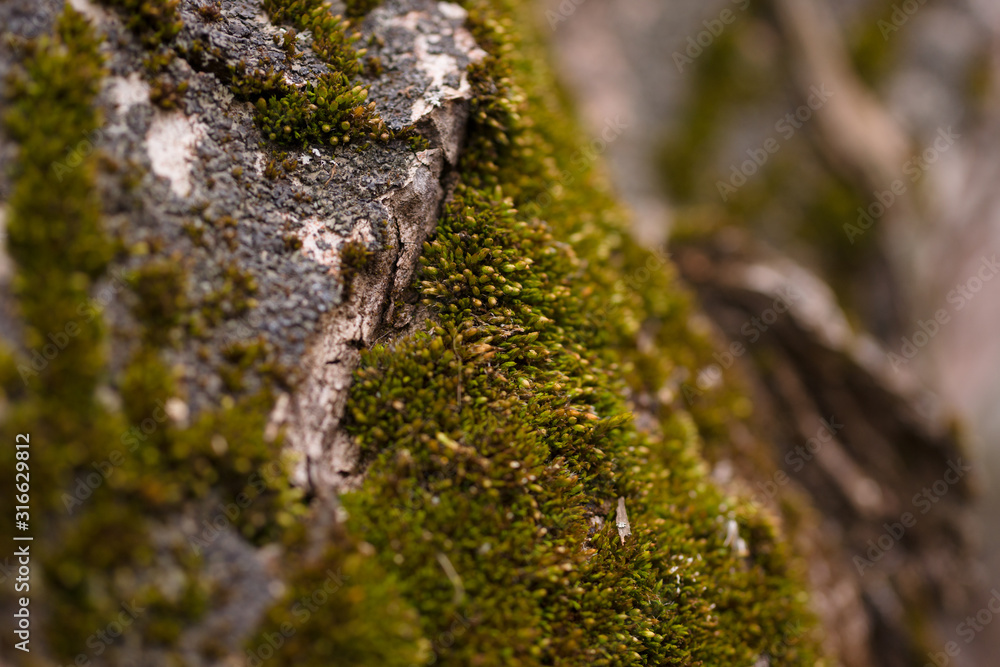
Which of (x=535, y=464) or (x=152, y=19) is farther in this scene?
(x=535, y=464)

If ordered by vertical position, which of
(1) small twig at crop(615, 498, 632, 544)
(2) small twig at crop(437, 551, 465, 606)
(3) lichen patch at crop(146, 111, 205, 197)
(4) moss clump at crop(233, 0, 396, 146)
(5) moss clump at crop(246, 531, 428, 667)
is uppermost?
(4) moss clump at crop(233, 0, 396, 146)

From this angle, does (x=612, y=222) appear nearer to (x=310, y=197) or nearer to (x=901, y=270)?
(x=310, y=197)

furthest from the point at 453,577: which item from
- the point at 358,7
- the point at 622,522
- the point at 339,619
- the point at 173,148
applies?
the point at 358,7

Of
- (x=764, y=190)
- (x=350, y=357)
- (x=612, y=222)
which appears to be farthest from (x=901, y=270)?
(x=350, y=357)

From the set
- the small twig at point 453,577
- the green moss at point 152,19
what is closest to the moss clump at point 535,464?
the small twig at point 453,577

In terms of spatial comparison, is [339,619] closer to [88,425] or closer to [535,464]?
[535,464]

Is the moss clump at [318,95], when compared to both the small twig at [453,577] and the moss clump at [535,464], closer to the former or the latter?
the moss clump at [535,464]

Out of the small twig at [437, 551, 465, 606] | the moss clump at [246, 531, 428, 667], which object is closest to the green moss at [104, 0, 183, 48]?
the moss clump at [246, 531, 428, 667]

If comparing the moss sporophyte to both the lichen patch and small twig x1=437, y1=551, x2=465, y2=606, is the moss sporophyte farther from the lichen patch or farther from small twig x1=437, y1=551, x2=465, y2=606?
the lichen patch
